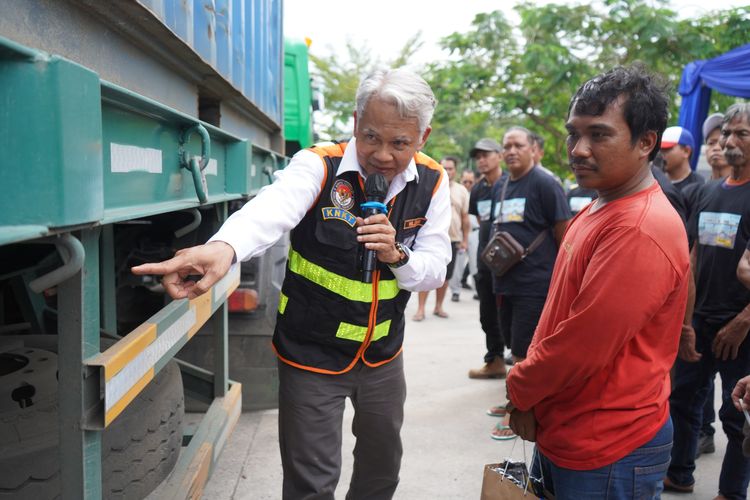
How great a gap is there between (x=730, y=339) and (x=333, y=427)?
1.93 metres

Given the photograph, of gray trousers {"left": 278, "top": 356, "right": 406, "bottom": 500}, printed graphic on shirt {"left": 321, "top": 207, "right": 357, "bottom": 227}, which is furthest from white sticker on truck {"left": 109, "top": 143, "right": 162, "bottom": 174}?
gray trousers {"left": 278, "top": 356, "right": 406, "bottom": 500}

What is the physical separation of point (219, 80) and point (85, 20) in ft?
4.45

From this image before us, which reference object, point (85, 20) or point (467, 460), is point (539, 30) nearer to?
point (467, 460)

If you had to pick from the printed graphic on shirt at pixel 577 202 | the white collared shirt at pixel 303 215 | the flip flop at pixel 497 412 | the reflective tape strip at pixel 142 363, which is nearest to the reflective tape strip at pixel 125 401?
the reflective tape strip at pixel 142 363

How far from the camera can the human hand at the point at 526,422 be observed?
183 cm

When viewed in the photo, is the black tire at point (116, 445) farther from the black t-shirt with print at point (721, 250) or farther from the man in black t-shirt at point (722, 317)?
the black t-shirt with print at point (721, 250)

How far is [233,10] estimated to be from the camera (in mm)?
3199

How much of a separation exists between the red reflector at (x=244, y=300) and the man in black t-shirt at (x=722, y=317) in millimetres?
2302

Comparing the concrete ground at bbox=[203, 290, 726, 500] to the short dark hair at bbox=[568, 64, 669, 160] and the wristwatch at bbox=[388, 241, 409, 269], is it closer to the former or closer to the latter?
the wristwatch at bbox=[388, 241, 409, 269]

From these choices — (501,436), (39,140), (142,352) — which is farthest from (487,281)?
(39,140)

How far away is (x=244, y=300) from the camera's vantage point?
3.82 meters

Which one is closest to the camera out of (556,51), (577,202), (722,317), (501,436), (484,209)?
(722,317)

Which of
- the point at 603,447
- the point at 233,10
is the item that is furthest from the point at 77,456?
the point at 233,10

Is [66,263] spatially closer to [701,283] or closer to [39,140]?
[39,140]
